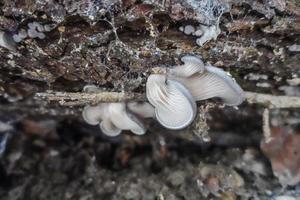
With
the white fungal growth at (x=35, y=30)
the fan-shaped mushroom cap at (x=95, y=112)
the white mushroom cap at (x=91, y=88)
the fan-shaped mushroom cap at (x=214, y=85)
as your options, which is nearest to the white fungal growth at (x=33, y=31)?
the white fungal growth at (x=35, y=30)

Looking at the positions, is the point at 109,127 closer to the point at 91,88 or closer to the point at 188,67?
the point at 91,88

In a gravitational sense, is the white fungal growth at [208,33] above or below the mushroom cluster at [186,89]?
above

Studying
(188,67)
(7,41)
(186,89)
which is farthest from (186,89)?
(7,41)

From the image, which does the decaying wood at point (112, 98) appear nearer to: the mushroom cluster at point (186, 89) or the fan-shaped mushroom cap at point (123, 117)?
the fan-shaped mushroom cap at point (123, 117)

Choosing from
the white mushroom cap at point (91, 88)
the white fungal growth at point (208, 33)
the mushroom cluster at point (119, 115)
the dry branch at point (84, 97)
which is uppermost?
the white fungal growth at point (208, 33)

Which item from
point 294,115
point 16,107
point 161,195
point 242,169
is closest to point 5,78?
point 16,107

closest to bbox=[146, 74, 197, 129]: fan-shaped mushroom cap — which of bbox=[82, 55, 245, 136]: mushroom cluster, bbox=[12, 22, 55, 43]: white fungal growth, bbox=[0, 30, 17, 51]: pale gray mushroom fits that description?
bbox=[82, 55, 245, 136]: mushroom cluster

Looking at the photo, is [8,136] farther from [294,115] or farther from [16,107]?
[294,115]
